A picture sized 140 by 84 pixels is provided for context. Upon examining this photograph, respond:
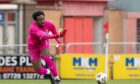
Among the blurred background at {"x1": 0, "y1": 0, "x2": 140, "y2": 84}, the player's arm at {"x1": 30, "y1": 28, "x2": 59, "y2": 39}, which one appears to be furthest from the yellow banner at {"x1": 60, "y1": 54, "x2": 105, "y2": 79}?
the player's arm at {"x1": 30, "y1": 28, "x2": 59, "y2": 39}

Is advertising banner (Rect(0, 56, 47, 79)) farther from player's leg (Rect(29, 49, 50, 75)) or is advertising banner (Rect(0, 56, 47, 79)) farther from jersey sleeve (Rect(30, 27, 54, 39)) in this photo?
jersey sleeve (Rect(30, 27, 54, 39))

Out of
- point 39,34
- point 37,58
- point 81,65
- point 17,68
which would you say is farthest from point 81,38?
point 39,34

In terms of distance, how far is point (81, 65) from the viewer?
966 inches

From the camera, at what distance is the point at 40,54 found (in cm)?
1656

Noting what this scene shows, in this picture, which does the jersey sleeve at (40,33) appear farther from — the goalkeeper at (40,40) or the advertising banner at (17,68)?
the advertising banner at (17,68)

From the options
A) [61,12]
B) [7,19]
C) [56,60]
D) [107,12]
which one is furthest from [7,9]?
[56,60]

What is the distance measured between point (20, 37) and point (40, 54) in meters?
15.3

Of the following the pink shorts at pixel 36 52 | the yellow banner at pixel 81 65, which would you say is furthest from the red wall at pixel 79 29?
the pink shorts at pixel 36 52

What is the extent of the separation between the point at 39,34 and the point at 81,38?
1914cm

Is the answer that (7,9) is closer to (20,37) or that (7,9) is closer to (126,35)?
(20,37)

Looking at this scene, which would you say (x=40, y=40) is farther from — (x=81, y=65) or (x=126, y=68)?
(x=126, y=68)

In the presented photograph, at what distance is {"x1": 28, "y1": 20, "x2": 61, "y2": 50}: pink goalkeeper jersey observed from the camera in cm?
1561

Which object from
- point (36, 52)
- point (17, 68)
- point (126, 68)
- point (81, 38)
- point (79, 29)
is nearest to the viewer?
point (36, 52)

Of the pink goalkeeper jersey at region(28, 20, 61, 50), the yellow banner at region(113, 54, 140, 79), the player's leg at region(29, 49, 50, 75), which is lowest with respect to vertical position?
the yellow banner at region(113, 54, 140, 79)
